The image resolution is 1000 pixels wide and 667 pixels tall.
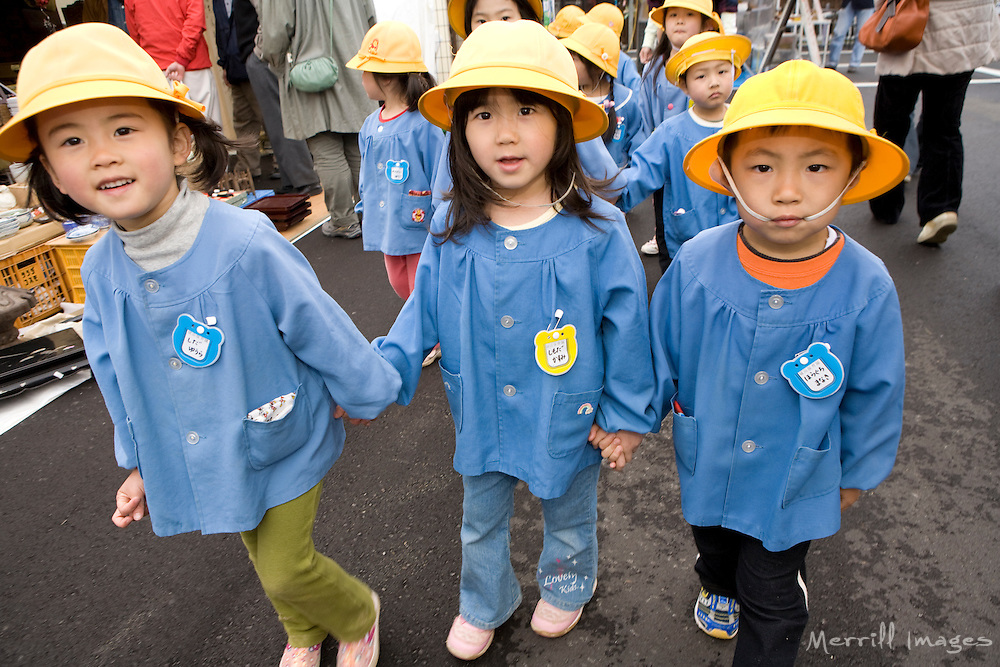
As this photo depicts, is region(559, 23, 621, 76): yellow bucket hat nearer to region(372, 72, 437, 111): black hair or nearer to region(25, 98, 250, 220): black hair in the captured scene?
region(372, 72, 437, 111): black hair

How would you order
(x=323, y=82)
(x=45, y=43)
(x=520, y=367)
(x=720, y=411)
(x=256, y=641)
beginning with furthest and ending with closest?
(x=323, y=82) < (x=256, y=641) < (x=520, y=367) < (x=720, y=411) < (x=45, y=43)

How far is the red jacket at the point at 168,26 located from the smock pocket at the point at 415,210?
4441 millimetres

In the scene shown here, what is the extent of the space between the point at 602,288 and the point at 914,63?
12.2 feet

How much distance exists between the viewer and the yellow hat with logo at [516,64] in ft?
5.03

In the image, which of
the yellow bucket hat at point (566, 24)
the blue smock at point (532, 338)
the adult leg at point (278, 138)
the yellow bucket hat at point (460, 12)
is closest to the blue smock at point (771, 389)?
the blue smock at point (532, 338)

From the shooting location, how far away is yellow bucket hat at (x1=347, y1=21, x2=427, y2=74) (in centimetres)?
336

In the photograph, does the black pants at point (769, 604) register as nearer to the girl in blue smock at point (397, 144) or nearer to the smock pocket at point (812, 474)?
the smock pocket at point (812, 474)

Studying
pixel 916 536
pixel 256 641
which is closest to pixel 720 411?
pixel 916 536

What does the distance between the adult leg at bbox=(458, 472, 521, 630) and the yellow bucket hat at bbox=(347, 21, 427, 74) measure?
88.6 inches

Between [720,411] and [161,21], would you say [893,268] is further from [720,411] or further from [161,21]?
[161,21]

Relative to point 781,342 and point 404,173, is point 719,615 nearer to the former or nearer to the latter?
point 781,342

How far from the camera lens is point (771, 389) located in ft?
5.16

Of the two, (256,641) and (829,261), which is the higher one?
(829,261)

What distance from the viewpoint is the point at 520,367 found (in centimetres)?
175
